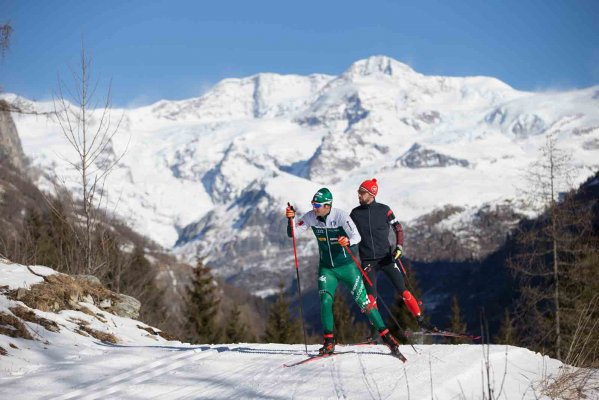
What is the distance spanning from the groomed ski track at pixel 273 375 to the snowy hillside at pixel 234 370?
0.01 m

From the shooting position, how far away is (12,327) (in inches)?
339

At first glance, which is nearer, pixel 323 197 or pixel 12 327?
pixel 12 327

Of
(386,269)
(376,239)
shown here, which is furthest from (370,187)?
(386,269)

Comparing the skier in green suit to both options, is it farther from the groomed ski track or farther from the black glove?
the black glove

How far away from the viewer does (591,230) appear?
64.0 feet

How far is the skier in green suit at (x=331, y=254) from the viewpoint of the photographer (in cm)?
930

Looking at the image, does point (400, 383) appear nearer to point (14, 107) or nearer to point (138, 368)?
point (138, 368)

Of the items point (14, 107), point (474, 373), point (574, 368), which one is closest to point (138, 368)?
point (474, 373)

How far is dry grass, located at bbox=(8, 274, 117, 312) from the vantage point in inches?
410

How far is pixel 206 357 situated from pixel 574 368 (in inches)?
210

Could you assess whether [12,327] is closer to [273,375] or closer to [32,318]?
[32,318]

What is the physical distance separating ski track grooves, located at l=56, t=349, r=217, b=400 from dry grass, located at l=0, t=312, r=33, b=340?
2.05 meters

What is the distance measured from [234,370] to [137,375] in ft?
4.37

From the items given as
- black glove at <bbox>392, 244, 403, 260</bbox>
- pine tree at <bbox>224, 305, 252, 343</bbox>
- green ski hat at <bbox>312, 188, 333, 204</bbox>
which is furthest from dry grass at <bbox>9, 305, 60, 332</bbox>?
pine tree at <bbox>224, 305, 252, 343</bbox>
